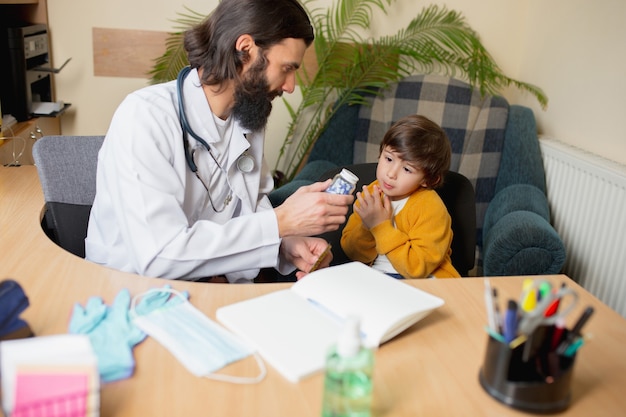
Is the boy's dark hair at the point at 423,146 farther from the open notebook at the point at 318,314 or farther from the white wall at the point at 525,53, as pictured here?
the white wall at the point at 525,53

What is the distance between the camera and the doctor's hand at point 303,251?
66.0 inches

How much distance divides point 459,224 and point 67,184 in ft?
4.21

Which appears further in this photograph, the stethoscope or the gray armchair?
the gray armchair

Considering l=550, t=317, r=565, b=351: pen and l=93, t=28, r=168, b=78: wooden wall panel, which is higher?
l=93, t=28, r=168, b=78: wooden wall panel

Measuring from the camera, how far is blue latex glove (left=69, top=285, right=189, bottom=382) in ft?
2.99

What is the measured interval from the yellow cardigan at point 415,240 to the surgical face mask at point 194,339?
853 millimetres

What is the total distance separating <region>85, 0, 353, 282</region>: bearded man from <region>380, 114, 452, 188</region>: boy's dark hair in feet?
1.30

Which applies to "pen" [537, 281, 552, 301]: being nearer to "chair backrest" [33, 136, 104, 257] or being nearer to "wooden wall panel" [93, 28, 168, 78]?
"chair backrest" [33, 136, 104, 257]

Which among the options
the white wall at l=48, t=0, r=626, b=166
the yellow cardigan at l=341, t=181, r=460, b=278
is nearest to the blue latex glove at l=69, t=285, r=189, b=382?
the yellow cardigan at l=341, t=181, r=460, b=278

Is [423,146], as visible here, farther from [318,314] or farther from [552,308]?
[552,308]

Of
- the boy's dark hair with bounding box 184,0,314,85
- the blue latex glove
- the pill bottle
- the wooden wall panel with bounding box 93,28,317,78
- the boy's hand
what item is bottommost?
the boy's hand

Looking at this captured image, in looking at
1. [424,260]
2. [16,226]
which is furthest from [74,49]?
[424,260]

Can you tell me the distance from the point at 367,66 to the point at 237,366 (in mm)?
2269

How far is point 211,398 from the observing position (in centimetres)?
87
